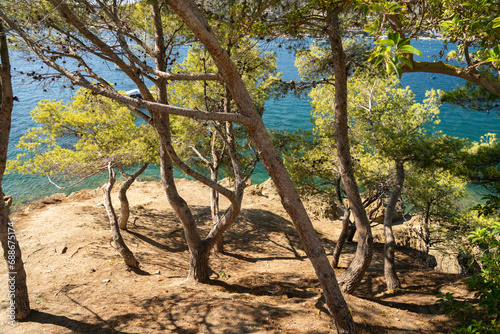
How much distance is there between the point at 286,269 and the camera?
9.01 m

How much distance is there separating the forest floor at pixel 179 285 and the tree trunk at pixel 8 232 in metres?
0.26

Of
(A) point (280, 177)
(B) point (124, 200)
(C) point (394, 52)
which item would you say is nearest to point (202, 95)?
(B) point (124, 200)

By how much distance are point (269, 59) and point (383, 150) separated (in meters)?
5.11

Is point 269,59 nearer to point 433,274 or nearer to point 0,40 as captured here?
point 0,40

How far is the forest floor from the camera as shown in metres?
4.61

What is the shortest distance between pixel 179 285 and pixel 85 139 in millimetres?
6957

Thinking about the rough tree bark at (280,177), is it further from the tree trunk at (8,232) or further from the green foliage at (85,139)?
the green foliage at (85,139)

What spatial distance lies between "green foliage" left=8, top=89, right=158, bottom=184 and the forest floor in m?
2.24

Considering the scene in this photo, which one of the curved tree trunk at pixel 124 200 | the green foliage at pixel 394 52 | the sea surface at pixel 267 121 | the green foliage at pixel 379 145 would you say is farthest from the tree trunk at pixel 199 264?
the sea surface at pixel 267 121

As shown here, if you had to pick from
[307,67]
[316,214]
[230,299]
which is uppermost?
[307,67]

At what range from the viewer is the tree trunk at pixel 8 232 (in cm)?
436

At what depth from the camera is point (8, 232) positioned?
452cm

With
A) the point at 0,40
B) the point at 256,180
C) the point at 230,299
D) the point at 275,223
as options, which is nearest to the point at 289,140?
the point at 230,299

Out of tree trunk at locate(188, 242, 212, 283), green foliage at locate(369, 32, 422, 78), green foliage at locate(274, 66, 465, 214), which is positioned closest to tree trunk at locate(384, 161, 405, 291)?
green foliage at locate(274, 66, 465, 214)
